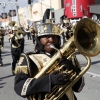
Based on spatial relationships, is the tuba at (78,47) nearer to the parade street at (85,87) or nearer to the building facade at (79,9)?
the parade street at (85,87)

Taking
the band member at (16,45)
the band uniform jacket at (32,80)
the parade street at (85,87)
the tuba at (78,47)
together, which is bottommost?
the parade street at (85,87)

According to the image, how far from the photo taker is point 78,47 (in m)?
2.46

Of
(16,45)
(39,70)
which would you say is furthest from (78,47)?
(16,45)

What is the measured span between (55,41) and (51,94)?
0.60 meters

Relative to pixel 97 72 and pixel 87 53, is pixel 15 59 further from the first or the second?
pixel 87 53

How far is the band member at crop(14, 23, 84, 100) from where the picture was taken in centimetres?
256

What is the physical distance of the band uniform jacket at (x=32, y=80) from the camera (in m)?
2.58

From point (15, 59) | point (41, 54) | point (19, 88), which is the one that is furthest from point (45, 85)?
point (15, 59)

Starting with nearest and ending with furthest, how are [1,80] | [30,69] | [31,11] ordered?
[30,69] < [1,80] < [31,11]

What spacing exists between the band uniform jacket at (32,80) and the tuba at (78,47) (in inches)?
2.8

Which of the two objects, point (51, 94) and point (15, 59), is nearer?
point (51, 94)

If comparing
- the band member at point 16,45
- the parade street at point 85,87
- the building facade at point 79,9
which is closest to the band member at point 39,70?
the parade street at point 85,87

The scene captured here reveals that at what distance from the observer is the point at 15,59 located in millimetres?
9062

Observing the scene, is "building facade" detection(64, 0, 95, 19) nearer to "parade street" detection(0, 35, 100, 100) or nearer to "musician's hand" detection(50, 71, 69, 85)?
"parade street" detection(0, 35, 100, 100)
